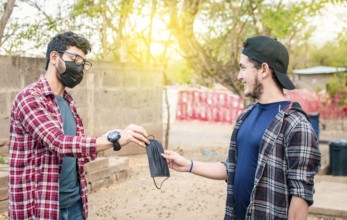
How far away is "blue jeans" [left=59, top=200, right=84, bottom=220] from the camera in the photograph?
2.90 metres

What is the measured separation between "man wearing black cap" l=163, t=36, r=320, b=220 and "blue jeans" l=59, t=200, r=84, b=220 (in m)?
0.95

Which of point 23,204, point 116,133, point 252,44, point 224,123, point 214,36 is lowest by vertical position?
point 224,123

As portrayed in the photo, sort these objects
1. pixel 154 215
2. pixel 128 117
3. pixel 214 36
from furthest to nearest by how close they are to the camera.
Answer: pixel 214 36 → pixel 128 117 → pixel 154 215

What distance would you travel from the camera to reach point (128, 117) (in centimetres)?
1066

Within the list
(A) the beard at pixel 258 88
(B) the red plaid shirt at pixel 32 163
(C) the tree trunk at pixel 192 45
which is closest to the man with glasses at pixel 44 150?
(B) the red plaid shirt at pixel 32 163

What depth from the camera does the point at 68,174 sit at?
2.95 m

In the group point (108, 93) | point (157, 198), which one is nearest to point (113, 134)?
point (157, 198)

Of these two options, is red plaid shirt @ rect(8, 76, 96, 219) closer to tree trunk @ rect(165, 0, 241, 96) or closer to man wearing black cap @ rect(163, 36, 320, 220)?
man wearing black cap @ rect(163, 36, 320, 220)

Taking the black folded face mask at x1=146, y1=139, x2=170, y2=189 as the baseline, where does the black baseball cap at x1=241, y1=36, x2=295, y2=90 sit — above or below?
above

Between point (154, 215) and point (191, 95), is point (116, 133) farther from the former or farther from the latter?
point (191, 95)

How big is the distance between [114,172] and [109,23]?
4.59 meters

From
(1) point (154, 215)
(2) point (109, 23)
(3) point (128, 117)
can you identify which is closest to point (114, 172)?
(1) point (154, 215)

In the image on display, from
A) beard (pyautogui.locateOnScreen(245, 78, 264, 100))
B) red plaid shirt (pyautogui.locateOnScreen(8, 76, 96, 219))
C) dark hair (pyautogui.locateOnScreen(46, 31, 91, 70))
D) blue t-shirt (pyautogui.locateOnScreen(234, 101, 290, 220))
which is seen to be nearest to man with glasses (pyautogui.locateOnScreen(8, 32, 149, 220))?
red plaid shirt (pyautogui.locateOnScreen(8, 76, 96, 219))

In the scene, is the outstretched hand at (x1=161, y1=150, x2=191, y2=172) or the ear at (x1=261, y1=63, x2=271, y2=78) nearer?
the ear at (x1=261, y1=63, x2=271, y2=78)
